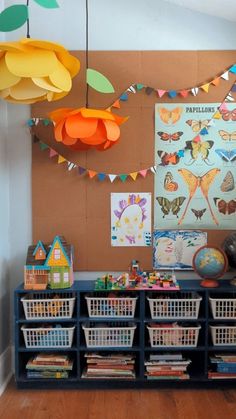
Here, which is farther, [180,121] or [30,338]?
[180,121]

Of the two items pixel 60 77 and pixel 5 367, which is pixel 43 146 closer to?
pixel 60 77

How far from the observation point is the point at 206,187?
2705 millimetres

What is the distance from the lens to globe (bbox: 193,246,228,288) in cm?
249

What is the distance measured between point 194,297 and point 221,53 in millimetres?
1576

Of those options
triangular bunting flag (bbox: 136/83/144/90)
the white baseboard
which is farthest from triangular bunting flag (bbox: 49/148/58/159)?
the white baseboard

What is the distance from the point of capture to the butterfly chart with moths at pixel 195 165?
269 cm

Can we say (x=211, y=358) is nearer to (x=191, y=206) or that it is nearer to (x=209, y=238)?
(x=209, y=238)

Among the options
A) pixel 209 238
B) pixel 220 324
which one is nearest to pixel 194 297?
pixel 220 324

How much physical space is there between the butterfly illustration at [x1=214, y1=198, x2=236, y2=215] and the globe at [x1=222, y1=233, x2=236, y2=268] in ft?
0.59

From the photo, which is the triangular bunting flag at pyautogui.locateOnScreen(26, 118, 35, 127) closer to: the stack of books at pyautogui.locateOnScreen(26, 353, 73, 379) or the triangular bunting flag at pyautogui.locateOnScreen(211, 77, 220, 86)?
the triangular bunting flag at pyautogui.locateOnScreen(211, 77, 220, 86)

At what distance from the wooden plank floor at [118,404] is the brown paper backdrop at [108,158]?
0.78 metres

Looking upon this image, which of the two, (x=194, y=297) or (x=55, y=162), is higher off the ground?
(x=55, y=162)

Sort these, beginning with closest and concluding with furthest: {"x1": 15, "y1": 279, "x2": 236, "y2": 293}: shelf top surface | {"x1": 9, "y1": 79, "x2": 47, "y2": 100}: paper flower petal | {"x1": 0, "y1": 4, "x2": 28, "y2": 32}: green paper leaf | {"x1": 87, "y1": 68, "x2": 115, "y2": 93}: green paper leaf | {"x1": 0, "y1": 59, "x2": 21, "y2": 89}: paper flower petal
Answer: {"x1": 0, "y1": 4, "x2": 28, "y2": 32}: green paper leaf
{"x1": 0, "y1": 59, "x2": 21, "y2": 89}: paper flower petal
{"x1": 9, "y1": 79, "x2": 47, "y2": 100}: paper flower petal
{"x1": 87, "y1": 68, "x2": 115, "y2": 93}: green paper leaf
{"x1": 15, "y1": 279, "x2": 236, "y2": 293}: shelf top surface

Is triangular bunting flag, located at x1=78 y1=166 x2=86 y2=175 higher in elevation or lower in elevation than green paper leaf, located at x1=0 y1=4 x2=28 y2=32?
lower
